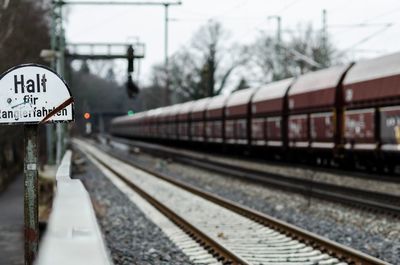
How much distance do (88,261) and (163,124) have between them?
5698cm

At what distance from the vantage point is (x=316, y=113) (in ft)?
79.3

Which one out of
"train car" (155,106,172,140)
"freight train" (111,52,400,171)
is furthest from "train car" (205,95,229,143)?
"train car" (155,106,172,140)

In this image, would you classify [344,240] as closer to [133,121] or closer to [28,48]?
[28,48]

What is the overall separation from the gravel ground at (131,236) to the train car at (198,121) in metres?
25.0

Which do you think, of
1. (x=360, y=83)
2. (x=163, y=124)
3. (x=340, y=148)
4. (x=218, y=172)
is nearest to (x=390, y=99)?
(x=360, y=83)

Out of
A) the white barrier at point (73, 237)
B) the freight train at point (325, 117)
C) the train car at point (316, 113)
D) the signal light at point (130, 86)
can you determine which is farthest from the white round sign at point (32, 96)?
the train car at point (316, 113)

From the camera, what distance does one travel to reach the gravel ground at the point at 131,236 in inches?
383

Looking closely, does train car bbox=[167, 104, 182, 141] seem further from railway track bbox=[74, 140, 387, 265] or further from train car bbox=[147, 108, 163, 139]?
railway track bbox=[74, 140, 387, 265]

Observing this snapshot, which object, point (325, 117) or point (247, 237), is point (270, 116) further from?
point (247, 237)

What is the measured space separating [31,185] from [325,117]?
17.1 m

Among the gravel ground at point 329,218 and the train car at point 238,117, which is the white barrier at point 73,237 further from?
the train car at point 238,117

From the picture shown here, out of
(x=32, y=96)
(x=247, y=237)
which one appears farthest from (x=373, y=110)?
(x=32, y=96)

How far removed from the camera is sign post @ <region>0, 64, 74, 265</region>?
6.70 meters

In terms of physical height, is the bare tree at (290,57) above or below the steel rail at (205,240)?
above
